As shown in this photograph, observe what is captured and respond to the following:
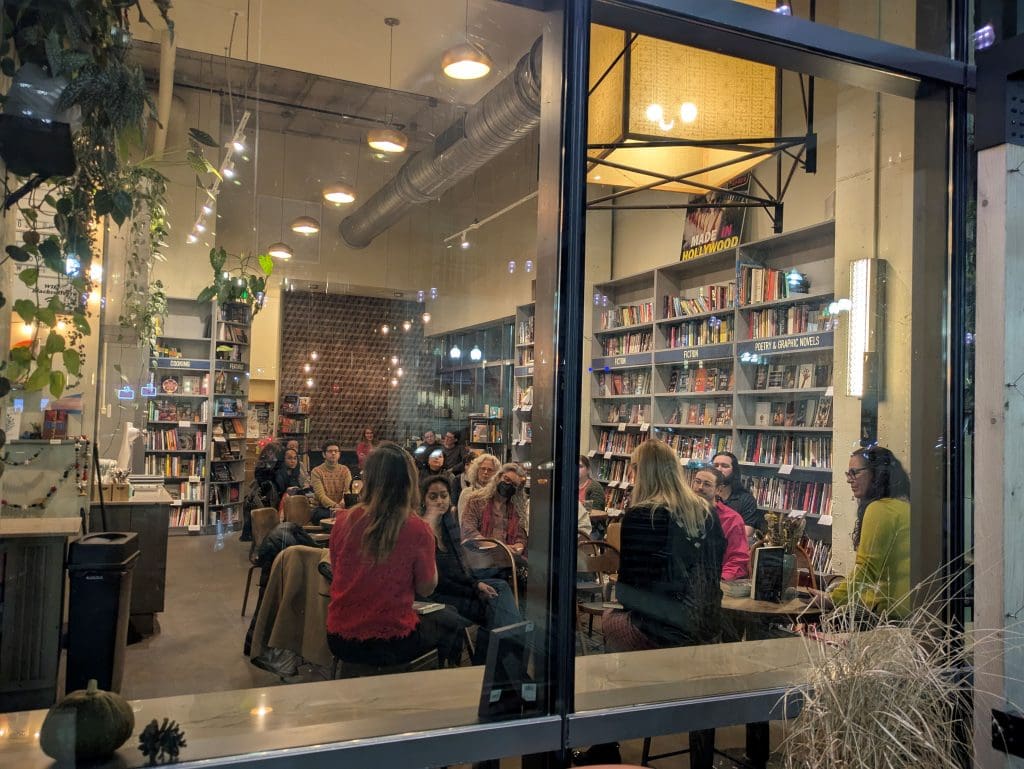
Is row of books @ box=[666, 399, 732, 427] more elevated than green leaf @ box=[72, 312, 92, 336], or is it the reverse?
green leaf @ box=[72, 312, 92, 336]

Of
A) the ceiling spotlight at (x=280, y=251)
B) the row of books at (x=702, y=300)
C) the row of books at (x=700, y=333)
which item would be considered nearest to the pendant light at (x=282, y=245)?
the ceiling spotlight at (x=280, y=251)

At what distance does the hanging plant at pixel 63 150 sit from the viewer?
2084 millimetres

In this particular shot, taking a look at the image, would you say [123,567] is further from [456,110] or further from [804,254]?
[804,254]

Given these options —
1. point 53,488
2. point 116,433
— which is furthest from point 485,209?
point 53,488

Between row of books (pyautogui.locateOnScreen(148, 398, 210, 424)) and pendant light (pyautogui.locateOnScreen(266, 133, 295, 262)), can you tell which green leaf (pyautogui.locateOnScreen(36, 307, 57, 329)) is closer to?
row of books (pyautogui.locateOnScreen(148, 398, 210, 424))

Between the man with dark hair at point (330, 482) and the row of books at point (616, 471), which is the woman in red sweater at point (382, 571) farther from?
the row of books at point (616, 471)

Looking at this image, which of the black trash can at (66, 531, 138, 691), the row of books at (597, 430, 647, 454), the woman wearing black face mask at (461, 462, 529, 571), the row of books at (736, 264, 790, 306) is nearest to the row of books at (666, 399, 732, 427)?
the row of books at (597, 430, 647, 454)

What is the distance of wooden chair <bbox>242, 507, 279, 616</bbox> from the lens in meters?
2.60

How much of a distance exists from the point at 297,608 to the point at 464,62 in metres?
2.12

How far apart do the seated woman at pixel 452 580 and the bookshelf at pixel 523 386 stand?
0.32 m

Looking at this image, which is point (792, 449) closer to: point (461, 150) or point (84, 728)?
point (461, 150)

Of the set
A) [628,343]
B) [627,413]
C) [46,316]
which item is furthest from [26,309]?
[628,343]

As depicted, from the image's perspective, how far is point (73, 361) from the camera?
2.24 m

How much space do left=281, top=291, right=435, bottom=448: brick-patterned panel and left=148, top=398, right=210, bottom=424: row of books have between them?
0.27m
